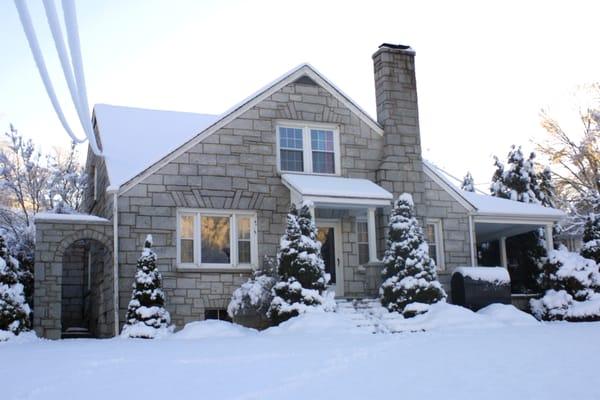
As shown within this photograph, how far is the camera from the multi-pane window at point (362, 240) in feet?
57.9

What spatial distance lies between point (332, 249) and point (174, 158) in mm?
4091

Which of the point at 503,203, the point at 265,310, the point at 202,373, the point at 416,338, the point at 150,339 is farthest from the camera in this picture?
the point at 503,203

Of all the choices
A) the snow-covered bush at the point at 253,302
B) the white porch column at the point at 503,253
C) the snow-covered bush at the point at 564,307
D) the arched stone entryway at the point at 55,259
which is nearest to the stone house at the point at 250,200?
the arched stone entryway at the point at 55,259

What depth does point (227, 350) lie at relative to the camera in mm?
10969

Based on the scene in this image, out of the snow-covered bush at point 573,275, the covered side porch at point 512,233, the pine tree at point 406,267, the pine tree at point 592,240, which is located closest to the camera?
the pine tree at point 406,267

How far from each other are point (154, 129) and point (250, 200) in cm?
→ 427

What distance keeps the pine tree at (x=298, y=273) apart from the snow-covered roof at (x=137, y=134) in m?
3.24

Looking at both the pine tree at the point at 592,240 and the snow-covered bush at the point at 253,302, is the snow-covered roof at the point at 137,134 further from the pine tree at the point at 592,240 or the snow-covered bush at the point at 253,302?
the pine tree at the point at 592,240

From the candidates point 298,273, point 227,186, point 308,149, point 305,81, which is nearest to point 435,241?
point 308,149

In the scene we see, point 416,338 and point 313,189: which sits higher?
point 313,189

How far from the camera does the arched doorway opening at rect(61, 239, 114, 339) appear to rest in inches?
639

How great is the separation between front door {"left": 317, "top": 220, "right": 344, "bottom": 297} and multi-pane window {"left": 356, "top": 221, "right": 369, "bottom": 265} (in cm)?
48

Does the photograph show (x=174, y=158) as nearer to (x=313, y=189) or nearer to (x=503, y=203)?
(x=313, y=189)

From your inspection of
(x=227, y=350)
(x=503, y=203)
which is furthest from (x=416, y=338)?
(x=503, y=203)
